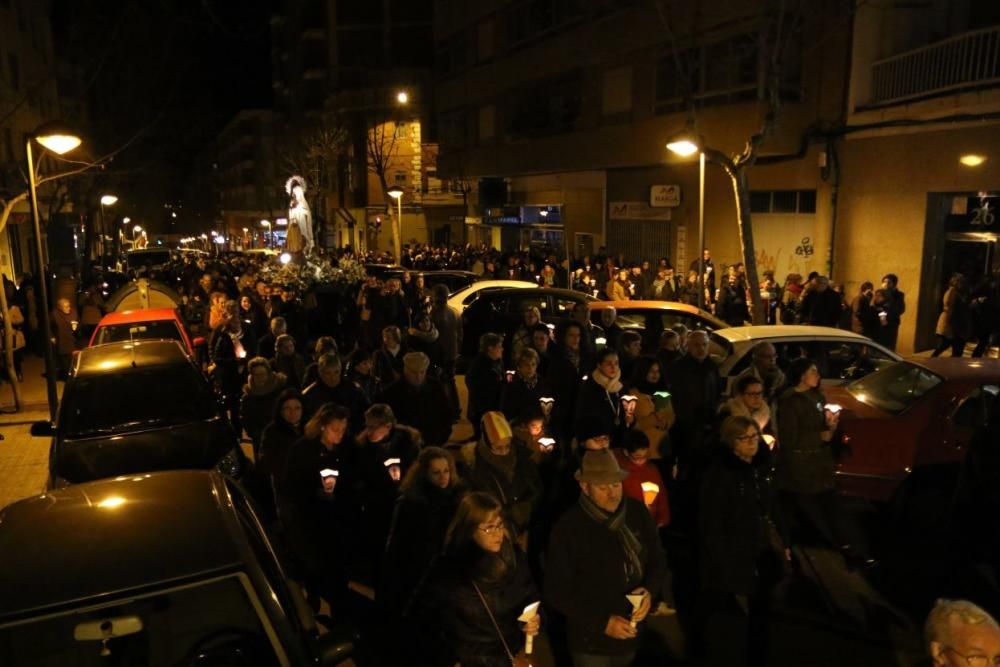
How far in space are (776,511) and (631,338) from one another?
11.6ft

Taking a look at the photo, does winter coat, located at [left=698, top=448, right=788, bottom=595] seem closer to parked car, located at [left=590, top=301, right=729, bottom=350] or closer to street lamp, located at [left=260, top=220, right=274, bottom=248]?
parked car, located at [left=590, top=301, right=729, bottom=350]

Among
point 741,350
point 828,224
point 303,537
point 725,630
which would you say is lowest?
point 725,630

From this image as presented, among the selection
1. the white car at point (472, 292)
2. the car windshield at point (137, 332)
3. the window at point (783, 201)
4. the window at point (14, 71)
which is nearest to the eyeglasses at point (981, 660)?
the car windshield at point (137, 332)

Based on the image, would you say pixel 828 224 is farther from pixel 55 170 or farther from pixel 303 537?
pixel 55 170

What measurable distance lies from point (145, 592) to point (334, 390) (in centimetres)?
432

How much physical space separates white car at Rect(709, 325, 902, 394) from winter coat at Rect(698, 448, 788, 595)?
4.27 metres

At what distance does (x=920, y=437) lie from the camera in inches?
283

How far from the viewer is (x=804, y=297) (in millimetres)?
14523

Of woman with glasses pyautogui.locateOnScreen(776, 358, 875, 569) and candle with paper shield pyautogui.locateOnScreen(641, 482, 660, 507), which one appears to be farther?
woman with glasses pyautogui.locateOnScreen(776, 358, 875, 569)

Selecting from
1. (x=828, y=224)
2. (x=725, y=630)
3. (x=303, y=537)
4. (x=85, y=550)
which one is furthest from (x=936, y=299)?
(x=85, y=550)

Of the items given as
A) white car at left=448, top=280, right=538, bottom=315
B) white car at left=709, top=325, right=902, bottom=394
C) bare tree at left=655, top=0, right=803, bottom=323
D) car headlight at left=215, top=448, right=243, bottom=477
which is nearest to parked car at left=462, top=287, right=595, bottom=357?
white car at left=448, top=280, right=538, bottom=315

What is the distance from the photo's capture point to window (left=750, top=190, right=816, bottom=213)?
59.9 feet

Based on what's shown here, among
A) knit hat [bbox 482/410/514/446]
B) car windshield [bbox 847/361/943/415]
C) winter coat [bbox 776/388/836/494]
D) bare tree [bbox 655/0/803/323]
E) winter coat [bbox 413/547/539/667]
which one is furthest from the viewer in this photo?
bare tree [bbox 655/0/803/323]

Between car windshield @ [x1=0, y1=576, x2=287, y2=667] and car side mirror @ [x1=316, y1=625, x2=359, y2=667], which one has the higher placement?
car windshield @ [x1=0, y1=576, x2=287, y2=667]
